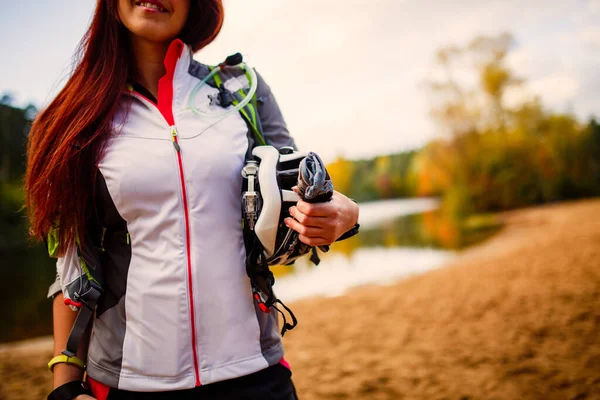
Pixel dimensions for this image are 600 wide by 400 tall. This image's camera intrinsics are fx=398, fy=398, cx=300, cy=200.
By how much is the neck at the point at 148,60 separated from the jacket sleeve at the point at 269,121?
345 mm

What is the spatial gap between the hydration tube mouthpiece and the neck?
22cm

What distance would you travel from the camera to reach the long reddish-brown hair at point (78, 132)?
3.95 feet

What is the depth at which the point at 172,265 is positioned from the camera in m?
1.15

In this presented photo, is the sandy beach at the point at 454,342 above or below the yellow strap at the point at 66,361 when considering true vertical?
below

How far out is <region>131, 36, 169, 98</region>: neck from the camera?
4.50ft

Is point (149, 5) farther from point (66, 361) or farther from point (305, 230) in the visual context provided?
point (66, 361)

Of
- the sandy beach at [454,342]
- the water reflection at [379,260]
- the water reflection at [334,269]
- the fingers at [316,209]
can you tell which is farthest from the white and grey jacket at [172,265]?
the water reflection at [334,269]

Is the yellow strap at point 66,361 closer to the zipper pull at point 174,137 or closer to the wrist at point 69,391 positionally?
the wrist at point 69,391

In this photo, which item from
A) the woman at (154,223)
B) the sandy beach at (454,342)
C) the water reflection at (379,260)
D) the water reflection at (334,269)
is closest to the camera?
the woman at (154,223)

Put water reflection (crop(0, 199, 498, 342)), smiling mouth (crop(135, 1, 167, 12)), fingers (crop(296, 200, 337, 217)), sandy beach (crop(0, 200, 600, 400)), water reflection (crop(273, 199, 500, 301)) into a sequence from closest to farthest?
1. fingers (crop(296, 200, 337, 217))
2. smiling mouth (crop(135, 1, 167, 12))
3. sandy beach (crop(0, 200, 600, 400))
4. water reflection (crop(0, 199, 498, 342))
5. water reflection (crop(273, 199, 500, 301))

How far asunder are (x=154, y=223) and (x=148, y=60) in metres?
0.60

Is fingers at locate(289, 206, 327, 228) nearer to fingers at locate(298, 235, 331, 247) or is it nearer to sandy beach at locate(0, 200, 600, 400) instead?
fingers at locate(298, 235, 331, 247)

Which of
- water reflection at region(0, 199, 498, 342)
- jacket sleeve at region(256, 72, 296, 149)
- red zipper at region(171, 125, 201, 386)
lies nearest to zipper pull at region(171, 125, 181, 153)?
red zipper at region(171, 125, 201, 386)

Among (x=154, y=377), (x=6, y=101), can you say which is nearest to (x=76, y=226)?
(x=154, y=377)
